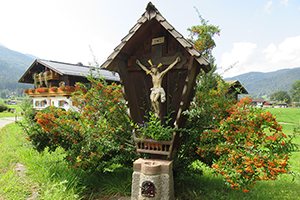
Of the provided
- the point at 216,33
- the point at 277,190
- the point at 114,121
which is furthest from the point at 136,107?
the point at 277,190

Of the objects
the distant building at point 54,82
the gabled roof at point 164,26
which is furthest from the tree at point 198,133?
the distant building at point 54,82

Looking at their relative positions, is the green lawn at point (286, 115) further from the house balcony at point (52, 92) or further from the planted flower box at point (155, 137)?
the house balcony at point (52, 92)

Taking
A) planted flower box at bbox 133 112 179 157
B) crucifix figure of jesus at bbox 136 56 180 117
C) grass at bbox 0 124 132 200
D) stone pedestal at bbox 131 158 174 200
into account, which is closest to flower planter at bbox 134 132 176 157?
planted flower box at bbox 133 112 179 157

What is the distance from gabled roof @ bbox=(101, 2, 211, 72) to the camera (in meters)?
3.20

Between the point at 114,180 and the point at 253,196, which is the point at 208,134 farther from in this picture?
the point at 114,180

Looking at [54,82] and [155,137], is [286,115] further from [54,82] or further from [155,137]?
[54,82]

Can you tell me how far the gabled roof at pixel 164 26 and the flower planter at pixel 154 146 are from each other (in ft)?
4.90

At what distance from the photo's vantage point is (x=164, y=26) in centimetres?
334

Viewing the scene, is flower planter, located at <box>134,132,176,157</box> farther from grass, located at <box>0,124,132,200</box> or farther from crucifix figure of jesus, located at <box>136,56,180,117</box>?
grass, located at <box>0,124,132,200</box>

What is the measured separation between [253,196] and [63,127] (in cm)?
472

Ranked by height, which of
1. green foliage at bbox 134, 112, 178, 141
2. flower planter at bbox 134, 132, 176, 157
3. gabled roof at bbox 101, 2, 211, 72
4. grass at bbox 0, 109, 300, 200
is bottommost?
grass at bbox 0, 109, 300, 200

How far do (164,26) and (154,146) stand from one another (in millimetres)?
2338

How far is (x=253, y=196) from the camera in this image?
4094 mm

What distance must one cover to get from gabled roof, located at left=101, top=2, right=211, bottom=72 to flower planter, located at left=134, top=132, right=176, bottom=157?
1.49 meters
